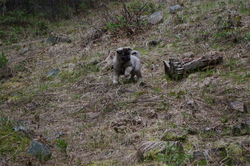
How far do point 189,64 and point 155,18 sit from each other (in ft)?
18.7

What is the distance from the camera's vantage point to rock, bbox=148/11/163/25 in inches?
463

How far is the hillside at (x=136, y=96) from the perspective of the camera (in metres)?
3.38

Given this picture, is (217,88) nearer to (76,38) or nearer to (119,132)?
(119,132)

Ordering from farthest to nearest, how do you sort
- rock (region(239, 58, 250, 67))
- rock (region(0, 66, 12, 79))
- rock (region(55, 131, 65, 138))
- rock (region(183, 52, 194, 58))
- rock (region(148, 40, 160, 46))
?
rock (region(148, 40, 160, 46)) < rock (region(0, 66, 12, 79)) < rock (region(183, 52, 194, 58)) < rock (region(239, 58, 250, 67)) < rock (region(55, 131, 65, 138))

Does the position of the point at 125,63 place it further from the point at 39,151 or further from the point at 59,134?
the point at 39,151

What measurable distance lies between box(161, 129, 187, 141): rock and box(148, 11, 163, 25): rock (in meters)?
8.62

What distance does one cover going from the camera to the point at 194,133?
147 inches

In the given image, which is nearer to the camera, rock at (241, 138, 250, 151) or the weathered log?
rock at (241, 138, 250, 151)

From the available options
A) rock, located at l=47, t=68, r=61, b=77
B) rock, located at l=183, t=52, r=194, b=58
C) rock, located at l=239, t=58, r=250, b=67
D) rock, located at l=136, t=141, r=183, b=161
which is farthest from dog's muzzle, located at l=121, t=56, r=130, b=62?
rock, located at l=136, t=141, r=183, b=161

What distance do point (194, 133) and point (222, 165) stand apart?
3.57 feet

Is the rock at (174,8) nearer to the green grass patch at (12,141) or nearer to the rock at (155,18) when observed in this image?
the rock at (155,18)

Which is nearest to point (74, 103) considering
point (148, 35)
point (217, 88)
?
point (217, 88)

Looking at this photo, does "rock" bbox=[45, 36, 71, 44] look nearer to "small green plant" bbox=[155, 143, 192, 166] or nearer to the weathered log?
the weathered log

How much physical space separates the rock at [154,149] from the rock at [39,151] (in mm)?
1151
